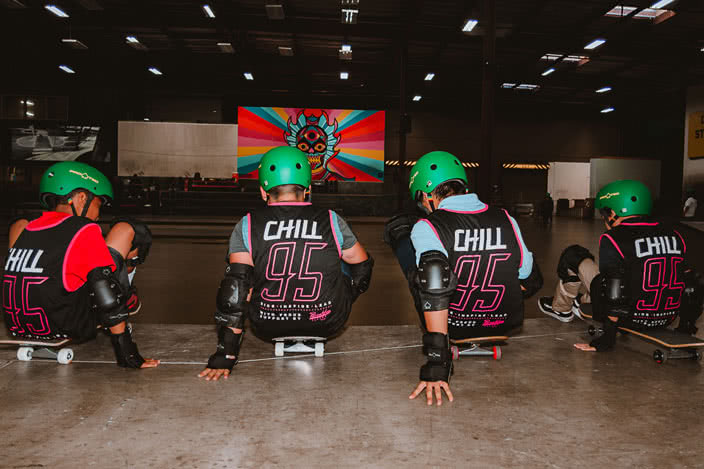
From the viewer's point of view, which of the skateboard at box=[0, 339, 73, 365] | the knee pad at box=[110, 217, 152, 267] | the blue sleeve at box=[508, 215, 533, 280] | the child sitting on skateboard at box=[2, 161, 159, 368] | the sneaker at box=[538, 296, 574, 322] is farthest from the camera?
the sneaker at box=[538, 296, 574, 322]

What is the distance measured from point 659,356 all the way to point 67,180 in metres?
3.63

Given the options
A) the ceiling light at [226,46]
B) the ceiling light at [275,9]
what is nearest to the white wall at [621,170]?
the ceiling light at [275,9]

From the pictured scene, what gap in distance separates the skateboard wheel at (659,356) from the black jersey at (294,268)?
6.37 feet

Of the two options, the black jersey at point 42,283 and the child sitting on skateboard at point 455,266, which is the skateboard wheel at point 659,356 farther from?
the black jersey at point 42,283

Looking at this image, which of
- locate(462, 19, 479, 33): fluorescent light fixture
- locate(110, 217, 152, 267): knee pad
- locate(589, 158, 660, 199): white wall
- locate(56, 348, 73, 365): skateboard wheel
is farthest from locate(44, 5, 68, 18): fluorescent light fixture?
locate(589, 158, 660, 199): white wall

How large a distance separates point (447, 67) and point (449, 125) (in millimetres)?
6344

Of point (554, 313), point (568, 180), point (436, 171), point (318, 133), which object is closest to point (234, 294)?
point (436, 171)

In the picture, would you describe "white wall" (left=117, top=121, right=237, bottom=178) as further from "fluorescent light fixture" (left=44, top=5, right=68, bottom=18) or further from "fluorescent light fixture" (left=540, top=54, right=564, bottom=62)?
"fluorescent light fixture" (left=540, top=54, right=564, bottom=62)

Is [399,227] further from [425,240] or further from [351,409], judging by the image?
[351,409]

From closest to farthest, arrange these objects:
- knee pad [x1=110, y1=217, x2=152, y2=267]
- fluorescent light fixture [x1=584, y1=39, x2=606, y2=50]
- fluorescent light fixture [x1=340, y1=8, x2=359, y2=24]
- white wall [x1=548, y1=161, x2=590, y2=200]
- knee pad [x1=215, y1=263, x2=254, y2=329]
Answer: knee pad [x1=215, y1=263, x2=254, y2=329], knee pad [x1=110, y1=217, x2=152, y2=267], fluorescent light fixture [x1=340, y1=8, x2=359, y2=24], fluorescent light fixture [x1=584, y1=39, x2=606, y2=50], white wall [x1=548, y1=161, x2=590, y2=200]

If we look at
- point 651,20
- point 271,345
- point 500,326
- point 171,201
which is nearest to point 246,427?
point 271,345

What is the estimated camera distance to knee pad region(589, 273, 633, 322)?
279 cm

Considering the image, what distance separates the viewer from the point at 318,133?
2317 cm

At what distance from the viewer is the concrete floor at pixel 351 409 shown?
179cm
